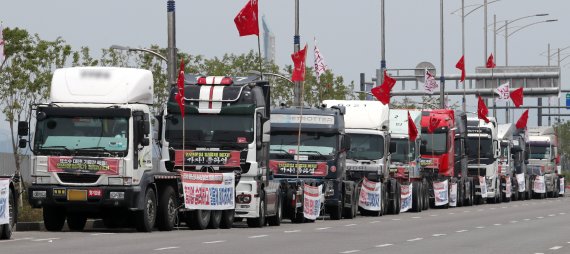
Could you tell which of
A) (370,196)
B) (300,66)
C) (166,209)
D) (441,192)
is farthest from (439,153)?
(166,209)

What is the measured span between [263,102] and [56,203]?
5893mm

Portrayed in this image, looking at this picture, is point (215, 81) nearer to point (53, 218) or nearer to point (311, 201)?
point (53, 218)

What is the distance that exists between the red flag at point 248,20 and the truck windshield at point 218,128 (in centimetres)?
740

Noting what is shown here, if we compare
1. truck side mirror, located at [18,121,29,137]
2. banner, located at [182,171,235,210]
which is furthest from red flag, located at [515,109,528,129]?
truck side mirror, located at [18,121,29,137]

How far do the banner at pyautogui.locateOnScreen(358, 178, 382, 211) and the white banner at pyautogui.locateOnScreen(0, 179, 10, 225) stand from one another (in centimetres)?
1834

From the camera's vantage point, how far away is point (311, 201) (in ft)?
124

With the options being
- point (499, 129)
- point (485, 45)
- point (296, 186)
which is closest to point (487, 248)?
point (296, 186)

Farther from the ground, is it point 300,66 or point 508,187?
point 300,66

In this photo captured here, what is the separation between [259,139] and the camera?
106ft

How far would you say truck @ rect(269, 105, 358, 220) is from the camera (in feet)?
125

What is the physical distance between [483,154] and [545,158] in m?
17.9

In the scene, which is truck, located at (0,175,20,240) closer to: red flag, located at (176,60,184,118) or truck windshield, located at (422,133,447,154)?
red flag, located at (176,60,184,118)

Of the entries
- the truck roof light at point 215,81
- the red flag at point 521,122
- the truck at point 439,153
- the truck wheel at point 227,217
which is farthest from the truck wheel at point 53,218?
the red flag at point 521,122

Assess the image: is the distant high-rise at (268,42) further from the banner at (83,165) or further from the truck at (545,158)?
the banner at (83,165)
